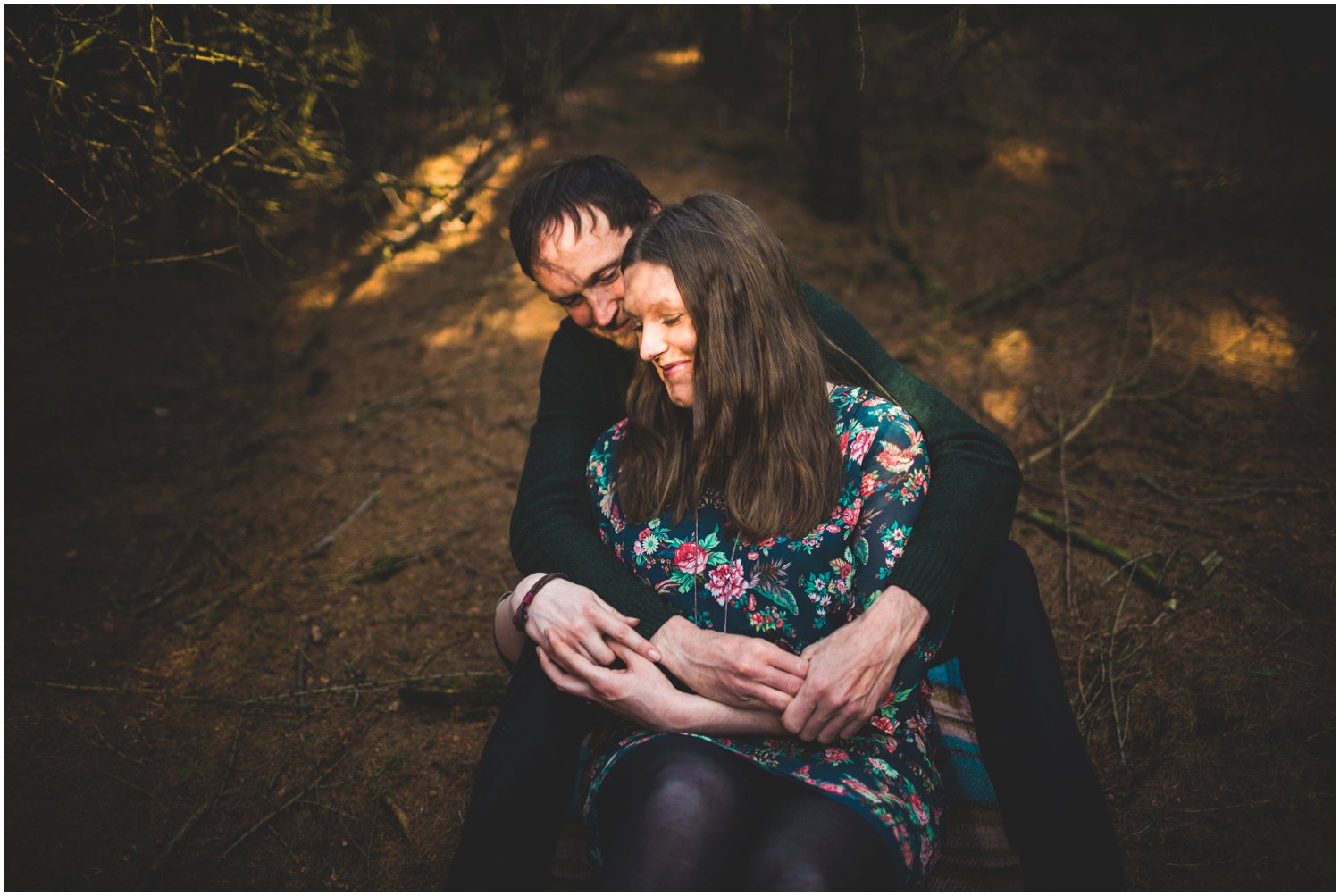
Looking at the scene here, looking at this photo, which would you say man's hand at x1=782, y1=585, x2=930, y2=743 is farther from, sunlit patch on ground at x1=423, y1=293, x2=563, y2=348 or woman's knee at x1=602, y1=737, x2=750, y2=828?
sunlit patch on ground at x1=423, y1=293, x2=563, y2=348

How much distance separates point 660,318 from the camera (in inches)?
72.6

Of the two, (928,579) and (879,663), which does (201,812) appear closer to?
(879,663)

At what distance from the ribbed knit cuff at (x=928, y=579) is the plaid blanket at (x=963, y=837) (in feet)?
1.22

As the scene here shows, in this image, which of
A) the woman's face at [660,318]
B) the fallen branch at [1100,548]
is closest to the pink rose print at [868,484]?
the woman's face at [660,318]

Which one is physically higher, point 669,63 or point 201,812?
point 669,63

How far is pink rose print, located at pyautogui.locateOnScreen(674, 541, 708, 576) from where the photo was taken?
6.25 feet

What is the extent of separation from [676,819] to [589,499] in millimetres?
939

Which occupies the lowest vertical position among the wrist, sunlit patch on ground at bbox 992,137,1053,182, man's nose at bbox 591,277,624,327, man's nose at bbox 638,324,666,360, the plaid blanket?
the plaid blanket

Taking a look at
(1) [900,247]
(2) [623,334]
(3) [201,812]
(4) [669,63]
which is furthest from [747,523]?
(4) [669,63]

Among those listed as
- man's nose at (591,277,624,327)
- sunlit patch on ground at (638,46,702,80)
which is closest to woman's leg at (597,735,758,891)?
man's nose at (591,277,624,327)

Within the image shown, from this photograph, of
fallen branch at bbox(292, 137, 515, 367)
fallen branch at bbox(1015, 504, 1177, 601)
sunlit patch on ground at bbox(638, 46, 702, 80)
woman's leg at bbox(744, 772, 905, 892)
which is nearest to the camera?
woman's leg at bbox(744, 772, 905, 892)

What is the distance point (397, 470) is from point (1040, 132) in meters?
4.52

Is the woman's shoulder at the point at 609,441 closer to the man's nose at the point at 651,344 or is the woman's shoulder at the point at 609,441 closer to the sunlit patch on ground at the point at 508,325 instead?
the man's nose at the point at 651,344

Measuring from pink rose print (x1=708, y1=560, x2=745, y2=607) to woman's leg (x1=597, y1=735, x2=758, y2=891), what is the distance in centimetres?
35
